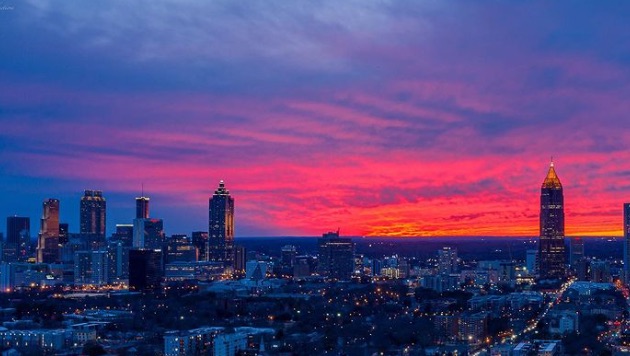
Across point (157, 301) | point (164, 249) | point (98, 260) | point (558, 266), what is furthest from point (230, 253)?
point (157, 301)

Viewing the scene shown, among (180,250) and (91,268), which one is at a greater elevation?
(180,250)

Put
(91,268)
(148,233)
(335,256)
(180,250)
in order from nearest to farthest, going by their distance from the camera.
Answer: (91,268) < (335,256) < (148,233) < (180,250)

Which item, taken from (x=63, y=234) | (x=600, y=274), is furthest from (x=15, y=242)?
(x=600, y=274)

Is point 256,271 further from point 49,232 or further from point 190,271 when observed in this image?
point 49,232

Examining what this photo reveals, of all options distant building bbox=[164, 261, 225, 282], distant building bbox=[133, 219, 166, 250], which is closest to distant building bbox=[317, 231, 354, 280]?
distant building bbox=[164, 261, 225, 282]

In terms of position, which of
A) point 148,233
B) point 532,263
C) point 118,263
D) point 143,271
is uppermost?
point 148,233

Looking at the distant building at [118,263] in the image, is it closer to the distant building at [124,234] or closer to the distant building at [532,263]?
the distant building at [124,234]

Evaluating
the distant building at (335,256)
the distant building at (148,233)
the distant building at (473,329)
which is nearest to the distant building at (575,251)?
A: the distant building at (335,256)
